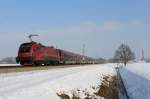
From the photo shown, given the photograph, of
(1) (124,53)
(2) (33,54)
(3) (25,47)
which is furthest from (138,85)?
(1) (124,53)

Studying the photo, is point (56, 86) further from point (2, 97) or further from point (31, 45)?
point (31, 45)

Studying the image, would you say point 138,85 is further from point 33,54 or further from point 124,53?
point 124,53

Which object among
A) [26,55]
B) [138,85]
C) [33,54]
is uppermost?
[33,54]

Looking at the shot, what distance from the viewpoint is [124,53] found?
146 metres

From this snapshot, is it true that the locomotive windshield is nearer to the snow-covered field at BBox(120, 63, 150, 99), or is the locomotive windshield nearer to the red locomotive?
the red locomotive

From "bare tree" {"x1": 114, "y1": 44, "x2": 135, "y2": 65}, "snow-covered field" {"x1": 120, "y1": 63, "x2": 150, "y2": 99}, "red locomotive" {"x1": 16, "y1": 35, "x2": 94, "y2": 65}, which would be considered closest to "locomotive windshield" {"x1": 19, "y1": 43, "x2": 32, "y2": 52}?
"red locomotive" {"x1": 16, "y1": 35, "x2": 94, "y2": 65}

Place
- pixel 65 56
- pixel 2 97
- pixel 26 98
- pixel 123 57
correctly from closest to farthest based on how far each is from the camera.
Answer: pixel 2 97 → pixel 26 98 → pixel 65 56 → pixel 123 57

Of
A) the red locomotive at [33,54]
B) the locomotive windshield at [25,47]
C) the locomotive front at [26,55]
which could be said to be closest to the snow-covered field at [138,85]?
the red locomotive at [33,54]

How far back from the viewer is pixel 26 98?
1320 cm

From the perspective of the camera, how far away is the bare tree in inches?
5604

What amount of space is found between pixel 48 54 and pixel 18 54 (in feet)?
21.0

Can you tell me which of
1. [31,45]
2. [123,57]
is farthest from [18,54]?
[123,57]

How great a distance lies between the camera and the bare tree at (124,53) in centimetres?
14235

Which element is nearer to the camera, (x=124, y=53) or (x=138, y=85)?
(x=138, y=85)
